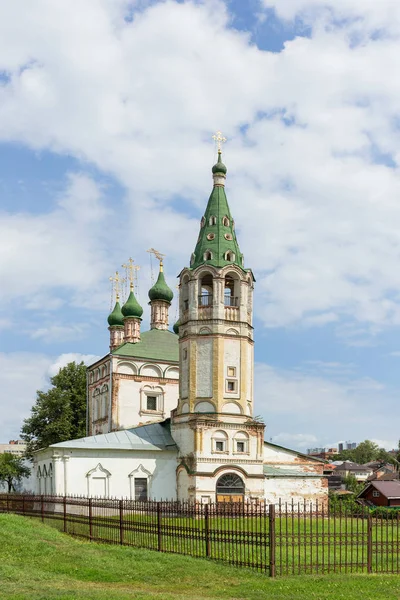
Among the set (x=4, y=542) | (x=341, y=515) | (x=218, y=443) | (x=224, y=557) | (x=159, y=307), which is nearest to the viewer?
(x=341, y=515)

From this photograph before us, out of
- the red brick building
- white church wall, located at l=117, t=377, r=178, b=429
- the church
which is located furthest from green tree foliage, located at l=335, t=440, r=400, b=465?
the church

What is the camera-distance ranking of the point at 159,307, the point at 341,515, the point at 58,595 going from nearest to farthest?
the point at 58,595 → the point at 341,515 → the point at 159,307

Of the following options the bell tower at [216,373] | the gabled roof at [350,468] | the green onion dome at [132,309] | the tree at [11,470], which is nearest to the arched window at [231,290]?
the bell tower at [216,373]

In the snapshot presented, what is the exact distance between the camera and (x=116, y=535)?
1836 centimetres

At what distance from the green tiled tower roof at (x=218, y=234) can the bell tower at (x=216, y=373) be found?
52mm

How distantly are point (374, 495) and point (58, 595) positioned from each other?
139 feet

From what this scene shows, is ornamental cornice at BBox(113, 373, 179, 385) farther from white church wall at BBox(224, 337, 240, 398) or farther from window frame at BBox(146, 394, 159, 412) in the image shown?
white church wall at BBox(224, 337, 240, 398)

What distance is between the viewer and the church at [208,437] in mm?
33000

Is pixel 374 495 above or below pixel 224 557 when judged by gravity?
below

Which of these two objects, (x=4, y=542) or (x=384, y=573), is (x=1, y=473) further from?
(x=384, y=573)

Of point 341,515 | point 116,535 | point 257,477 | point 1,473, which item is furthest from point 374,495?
point 341,515

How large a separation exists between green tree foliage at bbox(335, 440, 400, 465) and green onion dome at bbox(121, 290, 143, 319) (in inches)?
3811

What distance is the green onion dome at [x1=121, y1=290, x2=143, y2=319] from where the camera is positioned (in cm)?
4845

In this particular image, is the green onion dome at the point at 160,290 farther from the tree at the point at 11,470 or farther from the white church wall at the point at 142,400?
the tree at the point at 11,470
